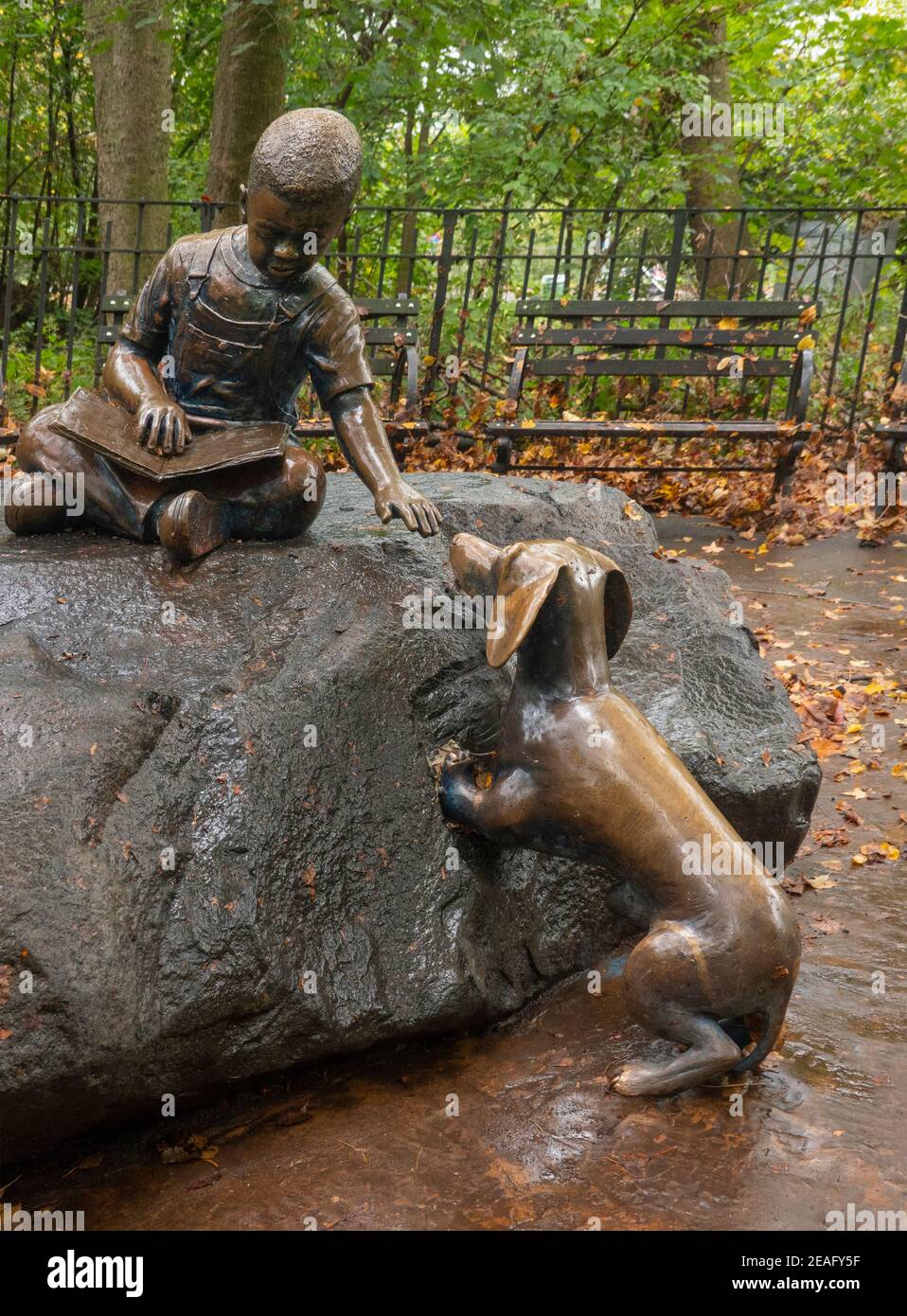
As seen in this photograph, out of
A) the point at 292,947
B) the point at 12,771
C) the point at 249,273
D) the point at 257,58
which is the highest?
the point at 257,58

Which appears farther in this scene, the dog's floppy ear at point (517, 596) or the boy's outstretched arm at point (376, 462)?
the boy's outstretched arm at point (376, 462)

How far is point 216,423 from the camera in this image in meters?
3.71

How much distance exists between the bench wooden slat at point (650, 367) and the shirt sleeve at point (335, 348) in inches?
186

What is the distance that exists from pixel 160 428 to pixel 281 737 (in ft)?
3.34

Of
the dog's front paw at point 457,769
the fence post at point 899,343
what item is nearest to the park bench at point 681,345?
the fence post at point 899,343

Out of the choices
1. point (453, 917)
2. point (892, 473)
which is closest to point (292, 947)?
point (453, 917)

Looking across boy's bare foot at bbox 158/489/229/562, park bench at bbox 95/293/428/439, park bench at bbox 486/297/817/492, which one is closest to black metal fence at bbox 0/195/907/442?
park bench at bbox 95/293/428/439

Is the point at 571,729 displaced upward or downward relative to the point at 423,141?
downward

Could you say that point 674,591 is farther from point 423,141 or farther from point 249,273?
point 423,141

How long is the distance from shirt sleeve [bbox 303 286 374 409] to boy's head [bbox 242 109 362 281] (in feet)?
0.94

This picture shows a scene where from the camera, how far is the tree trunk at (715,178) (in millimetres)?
10648

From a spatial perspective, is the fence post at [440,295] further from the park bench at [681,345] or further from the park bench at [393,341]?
the park bench at [681,345]

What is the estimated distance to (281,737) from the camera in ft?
9.98

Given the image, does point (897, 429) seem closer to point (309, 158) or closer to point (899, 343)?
point (899, 343)
